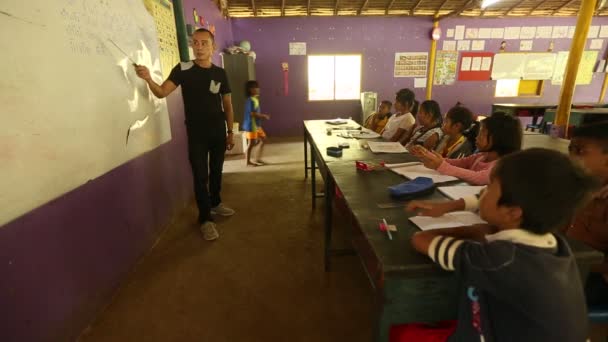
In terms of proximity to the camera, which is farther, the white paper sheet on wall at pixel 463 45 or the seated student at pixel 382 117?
the white paper sheet on wall at pixel 463 45

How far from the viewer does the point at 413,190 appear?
120cm

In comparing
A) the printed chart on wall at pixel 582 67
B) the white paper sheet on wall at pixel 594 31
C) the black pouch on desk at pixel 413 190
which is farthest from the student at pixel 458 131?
the white paper sheet on wall at pixel 594 31

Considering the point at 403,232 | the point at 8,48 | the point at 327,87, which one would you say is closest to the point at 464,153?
the point at 403,232

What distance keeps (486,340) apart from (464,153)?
1548 mm

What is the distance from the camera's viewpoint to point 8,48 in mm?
1037

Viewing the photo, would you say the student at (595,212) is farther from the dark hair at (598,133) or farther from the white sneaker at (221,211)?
the white sneaker at (221,211)

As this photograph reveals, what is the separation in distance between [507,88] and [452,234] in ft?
25.9

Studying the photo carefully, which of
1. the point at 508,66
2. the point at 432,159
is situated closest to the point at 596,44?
the point at 508,66

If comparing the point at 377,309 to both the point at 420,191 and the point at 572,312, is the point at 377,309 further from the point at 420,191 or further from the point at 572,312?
the point at 420,191

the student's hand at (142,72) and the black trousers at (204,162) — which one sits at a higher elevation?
the student's hand at (142,72)

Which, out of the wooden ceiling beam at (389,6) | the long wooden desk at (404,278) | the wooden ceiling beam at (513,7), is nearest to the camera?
the long wooden desk at (404,278)

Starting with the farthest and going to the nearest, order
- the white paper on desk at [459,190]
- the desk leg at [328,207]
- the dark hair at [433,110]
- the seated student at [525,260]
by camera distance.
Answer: the dark hair at [433,110]
the desk leg at [328,207]
the white paper on desk at [459,190]
the seated student at [525,260]

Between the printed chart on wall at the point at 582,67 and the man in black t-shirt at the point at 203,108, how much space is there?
772 centimetres

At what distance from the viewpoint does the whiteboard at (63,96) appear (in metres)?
1.06
